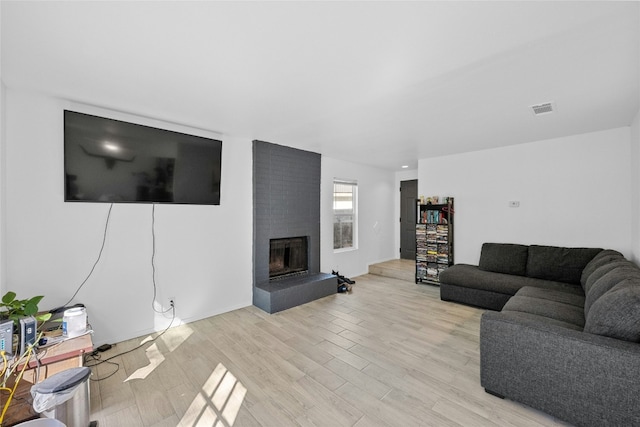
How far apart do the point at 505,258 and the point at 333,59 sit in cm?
384

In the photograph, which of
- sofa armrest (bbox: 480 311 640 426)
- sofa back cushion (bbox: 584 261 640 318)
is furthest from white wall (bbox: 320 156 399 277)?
sofa back cushion (bbox: 584 261 640 318)

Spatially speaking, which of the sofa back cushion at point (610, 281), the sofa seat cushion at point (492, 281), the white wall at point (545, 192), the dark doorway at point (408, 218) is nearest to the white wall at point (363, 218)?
the dark doorway at point (408, 218)

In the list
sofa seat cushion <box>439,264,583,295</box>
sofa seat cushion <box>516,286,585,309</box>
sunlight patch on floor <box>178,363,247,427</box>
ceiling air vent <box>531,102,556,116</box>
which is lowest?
sunlight patch on floor <box>178,363,247,427</box>

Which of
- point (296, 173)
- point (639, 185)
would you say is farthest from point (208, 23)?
point (639, 185)

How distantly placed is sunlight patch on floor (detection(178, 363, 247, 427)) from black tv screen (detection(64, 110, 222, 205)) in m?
2.01

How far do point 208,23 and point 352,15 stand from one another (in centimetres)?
82

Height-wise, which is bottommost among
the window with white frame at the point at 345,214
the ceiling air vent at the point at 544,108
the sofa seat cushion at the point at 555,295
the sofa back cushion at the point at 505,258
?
the sofa seat cushion at the point at 555,295

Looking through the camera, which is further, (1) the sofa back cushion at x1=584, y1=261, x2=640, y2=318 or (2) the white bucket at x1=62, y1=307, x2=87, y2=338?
(2) the white bucket at x1=62, y1=307, x2=87, y2=338

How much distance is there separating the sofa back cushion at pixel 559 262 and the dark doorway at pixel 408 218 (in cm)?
294

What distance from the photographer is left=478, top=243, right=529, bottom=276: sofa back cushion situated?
3762 mm

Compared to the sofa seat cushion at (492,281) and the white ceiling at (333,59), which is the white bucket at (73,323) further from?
the sofa seat cushion at (492,281)

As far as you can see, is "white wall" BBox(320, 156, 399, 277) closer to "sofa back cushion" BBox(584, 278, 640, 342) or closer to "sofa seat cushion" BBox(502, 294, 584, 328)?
"sofa seat cushion" BBox(502, 294, 584, 328)

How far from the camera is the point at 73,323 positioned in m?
2.07

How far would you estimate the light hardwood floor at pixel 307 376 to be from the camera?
1765 millimetres
